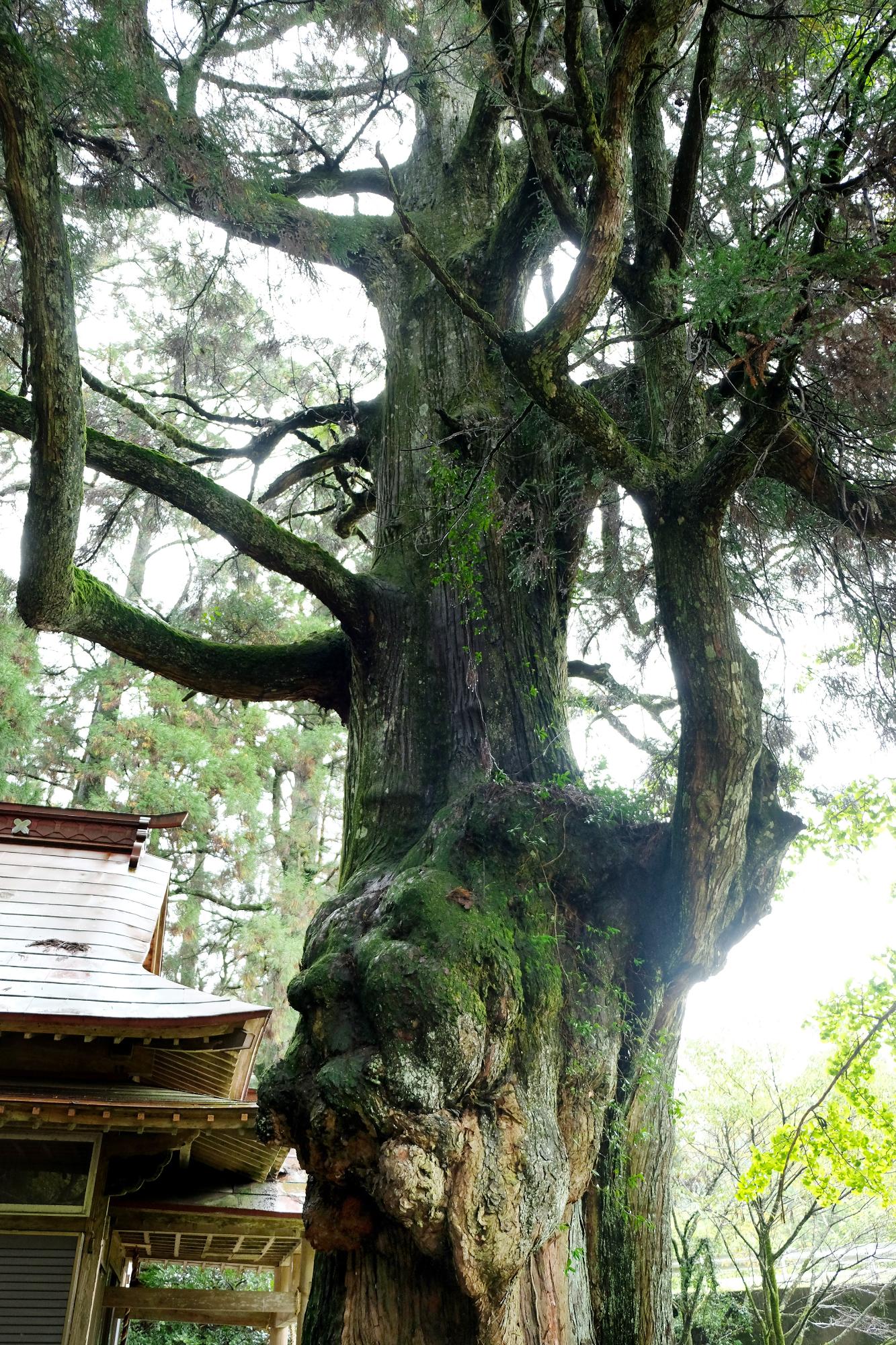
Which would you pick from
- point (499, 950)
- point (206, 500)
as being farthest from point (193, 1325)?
point (206, 500)

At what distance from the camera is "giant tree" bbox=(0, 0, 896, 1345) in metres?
2.76

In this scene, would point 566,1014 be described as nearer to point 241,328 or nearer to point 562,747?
point 562,747

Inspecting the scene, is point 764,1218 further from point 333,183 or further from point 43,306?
point 333,183

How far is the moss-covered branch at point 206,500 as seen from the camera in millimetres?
3736

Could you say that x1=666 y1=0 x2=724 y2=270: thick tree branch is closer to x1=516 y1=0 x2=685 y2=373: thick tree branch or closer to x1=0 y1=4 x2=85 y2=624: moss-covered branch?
x1=516 y1=0 x2=685 y2=373: thick tree branch

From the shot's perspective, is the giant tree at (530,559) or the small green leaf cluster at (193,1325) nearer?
the giant tree at (530,559)

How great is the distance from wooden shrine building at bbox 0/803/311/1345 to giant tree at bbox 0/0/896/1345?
5.23ft

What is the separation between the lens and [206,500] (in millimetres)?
3787

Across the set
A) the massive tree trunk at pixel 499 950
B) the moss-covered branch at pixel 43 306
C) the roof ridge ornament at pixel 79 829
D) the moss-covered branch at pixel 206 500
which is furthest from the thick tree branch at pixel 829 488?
the roof ridge ornament at pixel 79 829

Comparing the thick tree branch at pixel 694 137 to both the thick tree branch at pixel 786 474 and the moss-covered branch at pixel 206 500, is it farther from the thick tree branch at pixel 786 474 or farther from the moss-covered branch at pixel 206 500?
the moss-covered branch at pixel 206 500

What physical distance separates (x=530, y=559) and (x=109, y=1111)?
316cm

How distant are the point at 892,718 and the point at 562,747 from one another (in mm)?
1327

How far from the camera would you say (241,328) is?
688cm

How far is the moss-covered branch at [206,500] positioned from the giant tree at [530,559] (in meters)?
0.01
